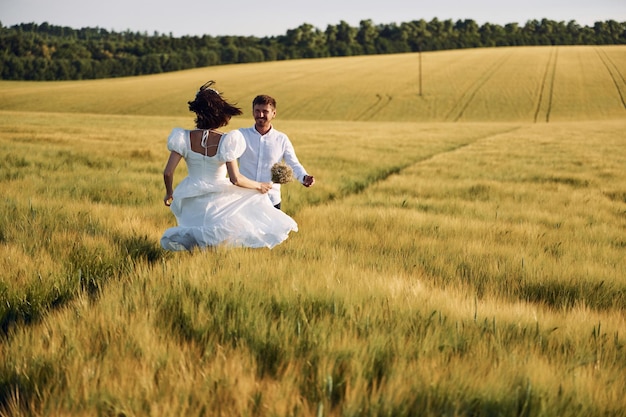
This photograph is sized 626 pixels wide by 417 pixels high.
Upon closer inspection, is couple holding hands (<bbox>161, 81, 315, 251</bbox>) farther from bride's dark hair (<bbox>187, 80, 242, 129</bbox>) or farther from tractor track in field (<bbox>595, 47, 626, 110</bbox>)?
tractor track in field (<bbox>595, 47, 626, 110</bbox>)

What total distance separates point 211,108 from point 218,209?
902 millimetres

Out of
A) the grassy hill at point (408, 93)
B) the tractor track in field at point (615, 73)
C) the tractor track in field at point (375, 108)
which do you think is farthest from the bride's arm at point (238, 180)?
the tractor track in field at point (615, 73)

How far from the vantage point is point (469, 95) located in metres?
56.0

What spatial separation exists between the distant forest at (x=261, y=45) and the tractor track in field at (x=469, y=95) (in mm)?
22432

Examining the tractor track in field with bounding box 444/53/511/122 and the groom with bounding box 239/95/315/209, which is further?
the tractor track in field with bounding box 444/53/511/122

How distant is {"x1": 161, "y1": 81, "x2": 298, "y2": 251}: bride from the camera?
4153 mm

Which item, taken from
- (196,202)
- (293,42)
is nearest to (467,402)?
(196,202)

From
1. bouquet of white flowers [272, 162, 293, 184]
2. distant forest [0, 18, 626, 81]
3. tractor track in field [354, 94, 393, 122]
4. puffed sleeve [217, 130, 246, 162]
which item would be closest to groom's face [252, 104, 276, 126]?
bouquet of white flowers [272, 162, 293, 184]

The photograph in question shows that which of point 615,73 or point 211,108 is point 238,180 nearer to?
point 211,108

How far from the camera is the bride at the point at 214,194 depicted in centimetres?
415

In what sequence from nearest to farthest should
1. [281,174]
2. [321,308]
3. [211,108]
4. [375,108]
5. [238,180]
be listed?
[321,308] → [211,108] → [238,180] → [281,174] → [375,108]

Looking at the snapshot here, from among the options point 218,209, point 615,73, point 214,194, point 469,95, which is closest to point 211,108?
point 214,194

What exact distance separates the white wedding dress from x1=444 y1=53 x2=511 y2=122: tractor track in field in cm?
4671

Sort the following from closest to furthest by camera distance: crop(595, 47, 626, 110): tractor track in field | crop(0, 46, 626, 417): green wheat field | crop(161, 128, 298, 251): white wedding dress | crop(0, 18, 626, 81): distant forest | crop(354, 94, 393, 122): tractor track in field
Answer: crop(0, 46, 626, 417): green wheat field < crop(161, 128, 298, 251): white wedding dress < crop(354, 94, 393, 122): tractor track in field < crop(595, 47, 626, 110): tractor track in field < crop(0, 18, 626, 81): distant forest
